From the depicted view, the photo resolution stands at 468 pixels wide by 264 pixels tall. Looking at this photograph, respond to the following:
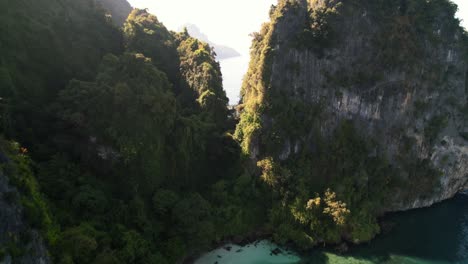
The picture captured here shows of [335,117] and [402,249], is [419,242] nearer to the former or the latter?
[402,249]

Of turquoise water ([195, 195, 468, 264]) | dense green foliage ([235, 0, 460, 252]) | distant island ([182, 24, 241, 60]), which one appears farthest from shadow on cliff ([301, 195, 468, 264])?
distant island ([182, 24, 241, 60])

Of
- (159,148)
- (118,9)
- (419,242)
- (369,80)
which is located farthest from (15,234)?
(118,9)

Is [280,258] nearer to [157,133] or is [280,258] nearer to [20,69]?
[157,133]

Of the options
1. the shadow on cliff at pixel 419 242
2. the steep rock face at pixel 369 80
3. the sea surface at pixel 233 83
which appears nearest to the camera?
the shadow on cliff at pixel 419 242

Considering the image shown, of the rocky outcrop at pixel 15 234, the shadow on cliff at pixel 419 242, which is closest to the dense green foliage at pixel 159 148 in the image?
the rocky outcrop at pixel 15 234

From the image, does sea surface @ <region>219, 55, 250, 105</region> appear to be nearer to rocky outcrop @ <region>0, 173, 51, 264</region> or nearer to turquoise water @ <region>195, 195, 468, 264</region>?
turquoise water @ <region>195, 195, 468, 264</region>

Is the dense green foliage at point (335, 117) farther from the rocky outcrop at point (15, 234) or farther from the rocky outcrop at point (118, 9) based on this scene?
the rocky outcrop at point (118, 9)

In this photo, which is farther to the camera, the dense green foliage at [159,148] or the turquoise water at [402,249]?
the turquoise water at [402,249]
